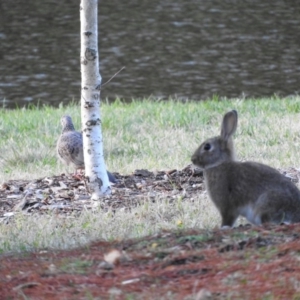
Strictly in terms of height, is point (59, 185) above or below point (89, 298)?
below

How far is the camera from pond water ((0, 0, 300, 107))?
21.5 metres

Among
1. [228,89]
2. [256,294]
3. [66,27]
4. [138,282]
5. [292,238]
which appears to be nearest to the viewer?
[256,294]

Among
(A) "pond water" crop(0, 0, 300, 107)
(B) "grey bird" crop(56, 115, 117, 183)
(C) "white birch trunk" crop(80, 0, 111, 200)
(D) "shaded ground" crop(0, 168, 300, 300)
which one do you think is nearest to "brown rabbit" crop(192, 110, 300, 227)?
(D) "shaded ground" crop(0, 168, 300, 300)

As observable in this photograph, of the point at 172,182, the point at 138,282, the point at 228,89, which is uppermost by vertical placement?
the point at 138,282

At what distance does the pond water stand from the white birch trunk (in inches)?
454

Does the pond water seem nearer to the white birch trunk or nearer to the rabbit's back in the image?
the white birch trunk

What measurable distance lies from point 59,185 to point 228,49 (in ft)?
49.7

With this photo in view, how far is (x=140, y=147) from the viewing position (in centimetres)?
1223

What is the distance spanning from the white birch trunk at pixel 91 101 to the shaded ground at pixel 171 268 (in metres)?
2.31

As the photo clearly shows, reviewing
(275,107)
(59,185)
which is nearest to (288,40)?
(275,107)

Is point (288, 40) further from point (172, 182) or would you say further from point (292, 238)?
point (292, 238)

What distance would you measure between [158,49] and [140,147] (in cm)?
1240

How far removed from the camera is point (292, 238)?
19.3 feet

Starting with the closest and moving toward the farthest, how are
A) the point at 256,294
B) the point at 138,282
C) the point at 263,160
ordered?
the point at 256,294 → the point at 138,282 → the point at 263,160
